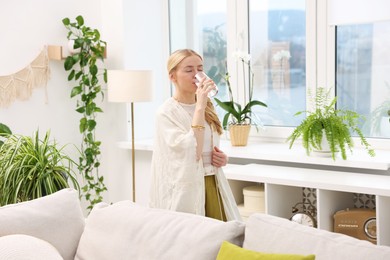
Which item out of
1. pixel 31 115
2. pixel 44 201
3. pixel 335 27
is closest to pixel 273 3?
pixel 335 27

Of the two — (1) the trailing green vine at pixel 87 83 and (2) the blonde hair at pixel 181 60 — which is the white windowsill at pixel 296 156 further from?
(2) the blonde hair at pixel 181 60

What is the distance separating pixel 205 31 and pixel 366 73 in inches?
55.8

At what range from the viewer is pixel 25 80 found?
443cm

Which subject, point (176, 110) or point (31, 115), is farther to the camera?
point (31, 115)

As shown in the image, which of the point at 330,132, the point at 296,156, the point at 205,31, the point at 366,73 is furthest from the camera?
the point at 205,31

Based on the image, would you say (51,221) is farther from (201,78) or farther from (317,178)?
(317,178)

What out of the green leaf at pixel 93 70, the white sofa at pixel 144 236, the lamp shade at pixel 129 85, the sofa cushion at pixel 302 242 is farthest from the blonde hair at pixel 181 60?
the green leaf at pixel 93 70

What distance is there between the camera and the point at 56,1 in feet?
15.2

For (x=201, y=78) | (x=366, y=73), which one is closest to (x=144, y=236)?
(x=201, y=78)

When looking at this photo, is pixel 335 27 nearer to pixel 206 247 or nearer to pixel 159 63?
pixel 159 63

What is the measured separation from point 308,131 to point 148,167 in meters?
1.58

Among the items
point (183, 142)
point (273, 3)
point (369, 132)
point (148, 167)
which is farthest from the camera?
point (148, 167)

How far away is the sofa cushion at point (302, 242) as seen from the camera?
1.86 metres

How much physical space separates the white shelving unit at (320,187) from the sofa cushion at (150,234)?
3.96 feet
